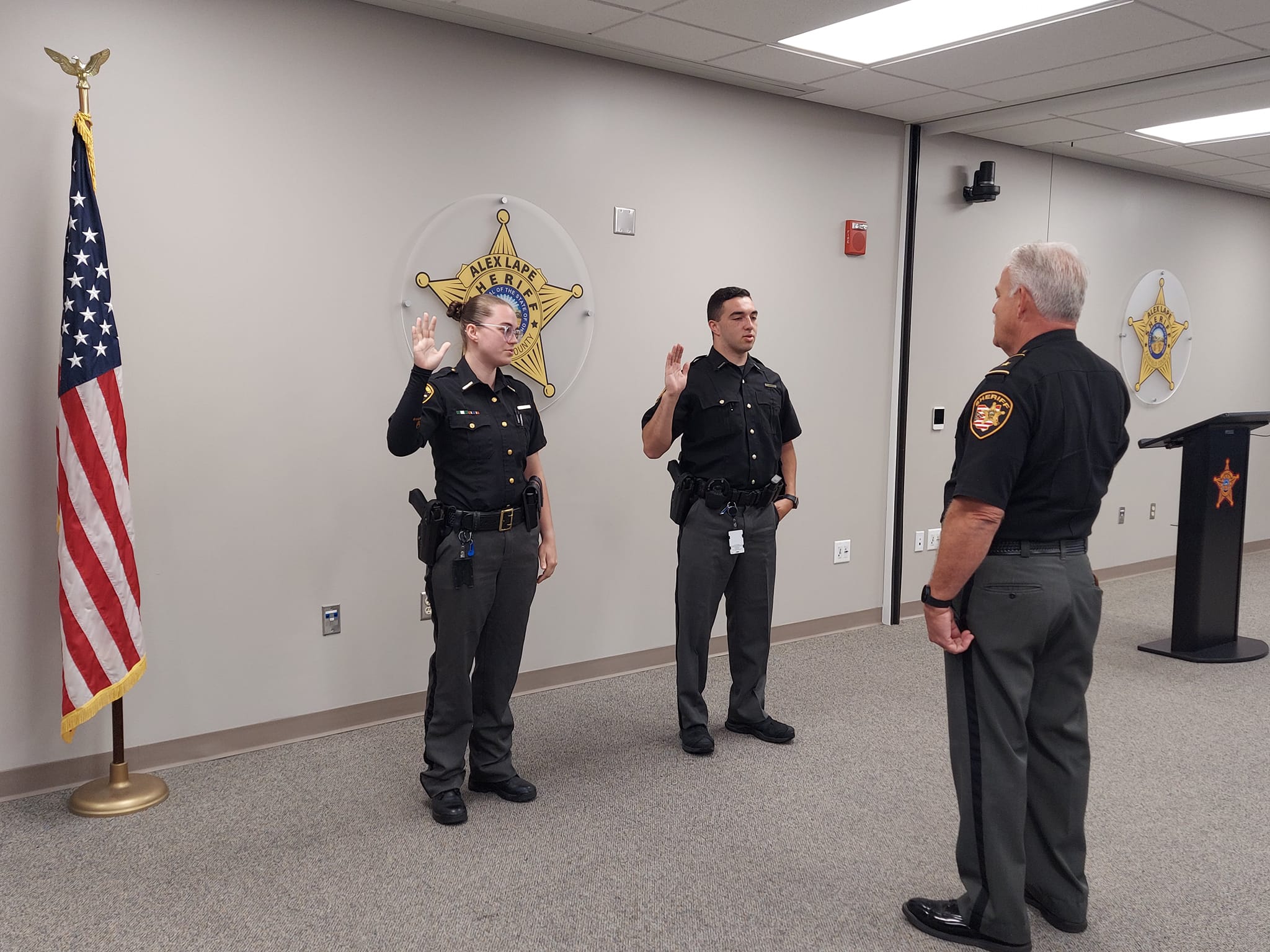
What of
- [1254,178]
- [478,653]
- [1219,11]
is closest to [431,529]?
[478,653]

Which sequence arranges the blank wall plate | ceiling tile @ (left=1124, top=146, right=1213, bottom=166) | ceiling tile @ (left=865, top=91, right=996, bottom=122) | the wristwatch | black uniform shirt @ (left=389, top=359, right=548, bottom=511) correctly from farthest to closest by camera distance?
1. ceiling tile @ (left=1124, top=146, right=1213, bottom=166)
2. ceiling tile @ (left=865, top=91, right=996, bottom=122)
3. the blank wall plate
4. black uniform shirt @ (left=389, top=359, right=548, bottom=511)
5. the wristwatch

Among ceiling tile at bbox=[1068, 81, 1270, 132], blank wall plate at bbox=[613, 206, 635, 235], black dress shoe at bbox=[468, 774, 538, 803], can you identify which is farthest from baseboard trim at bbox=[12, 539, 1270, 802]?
ceiling tile at bbox=[1068, 81, 1270, 132]

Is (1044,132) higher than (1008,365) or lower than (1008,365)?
higher

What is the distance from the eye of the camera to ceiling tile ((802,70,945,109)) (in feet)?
14.0

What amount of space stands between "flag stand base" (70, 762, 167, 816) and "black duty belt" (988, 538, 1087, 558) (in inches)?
102

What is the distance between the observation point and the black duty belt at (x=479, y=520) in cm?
297

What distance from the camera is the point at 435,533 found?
297 centimetres

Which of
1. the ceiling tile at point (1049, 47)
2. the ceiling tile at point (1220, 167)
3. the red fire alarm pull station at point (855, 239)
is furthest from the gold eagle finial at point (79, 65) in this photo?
the ceiling tile at point (1220, 167)

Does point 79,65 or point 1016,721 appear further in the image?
point 79,65

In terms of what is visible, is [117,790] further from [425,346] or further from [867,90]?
[867,90]

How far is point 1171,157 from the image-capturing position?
5.93 meters

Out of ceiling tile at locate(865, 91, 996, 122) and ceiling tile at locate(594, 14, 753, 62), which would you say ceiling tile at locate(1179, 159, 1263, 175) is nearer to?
ceiling tile at locate(865, 91, 996, 122)

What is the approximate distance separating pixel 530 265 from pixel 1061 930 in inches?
113

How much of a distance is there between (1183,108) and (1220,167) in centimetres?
189
